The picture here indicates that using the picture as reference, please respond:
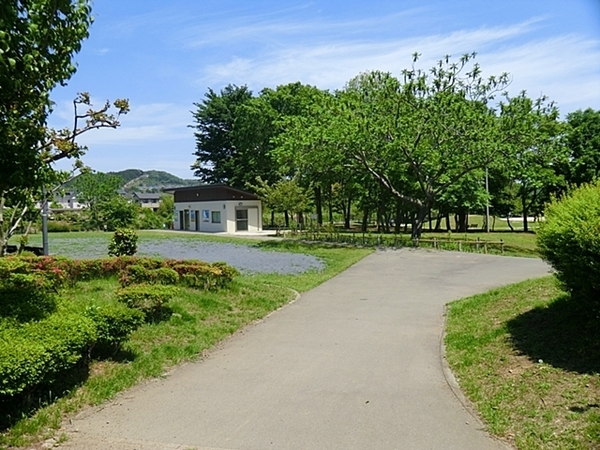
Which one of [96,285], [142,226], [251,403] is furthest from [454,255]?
[142,226]

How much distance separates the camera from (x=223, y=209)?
3859cm

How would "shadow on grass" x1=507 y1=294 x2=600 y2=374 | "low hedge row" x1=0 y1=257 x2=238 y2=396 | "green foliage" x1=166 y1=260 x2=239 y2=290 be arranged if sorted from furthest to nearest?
"green foliage" x1=166 y1=260 x2=239 y2=290 < "shadow on grass" x1=507 y1=294 x2=600 y2=374 < "low hedge row" x1=0 y1=257 x2=238 y2=396

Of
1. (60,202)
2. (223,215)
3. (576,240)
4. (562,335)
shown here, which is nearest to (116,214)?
(223,215)

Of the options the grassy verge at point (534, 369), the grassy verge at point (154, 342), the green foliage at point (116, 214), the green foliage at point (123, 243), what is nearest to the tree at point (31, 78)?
the grassy verge at point (154, 342)

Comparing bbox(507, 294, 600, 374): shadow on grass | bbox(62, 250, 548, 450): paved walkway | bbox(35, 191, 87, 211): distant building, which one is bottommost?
bbox(62, 250, 548, 450): paved walkway

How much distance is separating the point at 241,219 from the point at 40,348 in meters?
35.0

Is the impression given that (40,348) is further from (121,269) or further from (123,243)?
(123,243)

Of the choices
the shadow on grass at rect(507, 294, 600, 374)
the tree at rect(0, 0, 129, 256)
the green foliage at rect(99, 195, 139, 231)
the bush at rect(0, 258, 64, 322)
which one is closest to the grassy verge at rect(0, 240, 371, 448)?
the bush at rect(0, 258, 64, 322)

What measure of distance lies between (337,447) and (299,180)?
1348 inches

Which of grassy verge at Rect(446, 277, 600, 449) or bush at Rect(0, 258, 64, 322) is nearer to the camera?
grassy verge at Rect(446, 277, 600, 449)

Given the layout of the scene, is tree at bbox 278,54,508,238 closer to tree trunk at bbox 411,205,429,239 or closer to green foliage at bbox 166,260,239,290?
tree trunk at bbox 411,205,429,239

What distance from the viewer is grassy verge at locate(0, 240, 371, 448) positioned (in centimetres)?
448

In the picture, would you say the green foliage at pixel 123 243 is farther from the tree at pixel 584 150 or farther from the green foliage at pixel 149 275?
the tree at pixel 584 150

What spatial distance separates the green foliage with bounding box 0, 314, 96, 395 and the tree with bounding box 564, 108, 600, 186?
106 feet
